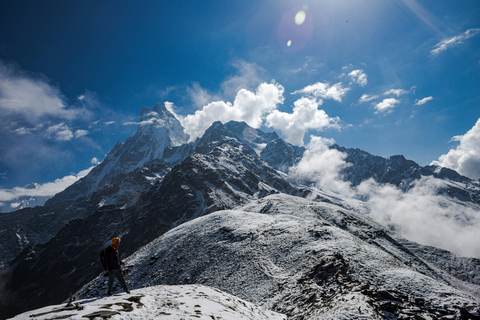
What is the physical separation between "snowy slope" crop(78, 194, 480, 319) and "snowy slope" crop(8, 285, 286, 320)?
13.8 ft

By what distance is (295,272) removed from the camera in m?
21.0

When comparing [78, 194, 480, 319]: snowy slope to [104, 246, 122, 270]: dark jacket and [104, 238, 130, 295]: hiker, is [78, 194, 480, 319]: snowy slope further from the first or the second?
[104, 246, 122, 270]: dark jacket

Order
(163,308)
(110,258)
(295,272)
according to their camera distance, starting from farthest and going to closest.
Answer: (295,272), (110,258), (163,308)

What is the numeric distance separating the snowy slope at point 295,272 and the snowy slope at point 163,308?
4213 millimetres

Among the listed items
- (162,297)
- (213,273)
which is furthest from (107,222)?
(162,297)

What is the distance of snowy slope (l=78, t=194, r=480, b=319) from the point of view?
1243 cm

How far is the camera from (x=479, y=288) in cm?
5284

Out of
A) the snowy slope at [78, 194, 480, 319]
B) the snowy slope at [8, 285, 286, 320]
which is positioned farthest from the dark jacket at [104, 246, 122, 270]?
the snowy slope at [78, 194, 480, 319]

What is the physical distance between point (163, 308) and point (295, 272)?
14.1 metres

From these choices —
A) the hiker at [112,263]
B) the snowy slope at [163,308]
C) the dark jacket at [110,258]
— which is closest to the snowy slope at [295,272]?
the snowy slope at [163,308]

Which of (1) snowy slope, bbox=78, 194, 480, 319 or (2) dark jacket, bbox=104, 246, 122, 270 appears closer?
(1) snowy slope, bbox=78, 194, 480, 319

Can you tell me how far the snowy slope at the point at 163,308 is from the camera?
889 cm

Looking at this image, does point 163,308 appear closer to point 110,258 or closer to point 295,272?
point 110,258

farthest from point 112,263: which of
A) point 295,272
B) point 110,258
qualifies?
point 295,272
